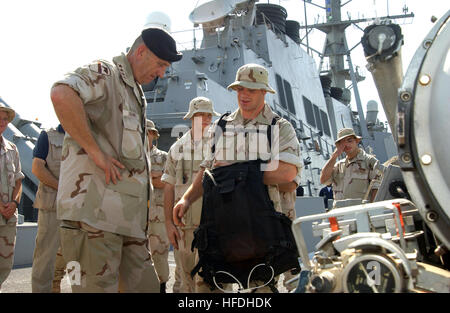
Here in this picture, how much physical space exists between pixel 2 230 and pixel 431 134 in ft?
12.1

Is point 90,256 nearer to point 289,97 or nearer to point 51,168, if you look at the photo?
point 51,168

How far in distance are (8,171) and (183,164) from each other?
172 centimetres

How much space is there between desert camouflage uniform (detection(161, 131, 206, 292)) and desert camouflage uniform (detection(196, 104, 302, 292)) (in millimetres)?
856

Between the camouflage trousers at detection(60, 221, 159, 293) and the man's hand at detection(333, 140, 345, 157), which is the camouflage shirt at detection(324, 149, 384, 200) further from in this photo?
the camouflage trousers at detection(60, 221, 159, 293)

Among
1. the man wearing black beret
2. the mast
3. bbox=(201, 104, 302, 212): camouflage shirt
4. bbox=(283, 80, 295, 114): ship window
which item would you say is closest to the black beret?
the man wearing black beret

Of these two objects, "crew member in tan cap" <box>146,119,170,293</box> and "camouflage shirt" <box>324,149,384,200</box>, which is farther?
"camouflage shirt" <box>324,149,384,200</box>

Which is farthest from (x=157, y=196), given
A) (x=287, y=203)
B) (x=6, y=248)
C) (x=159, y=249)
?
(x=287, y=203)

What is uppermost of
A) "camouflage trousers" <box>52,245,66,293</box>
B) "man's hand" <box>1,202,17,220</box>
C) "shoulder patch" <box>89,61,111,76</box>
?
"shoulder patch" <box>89,61,111,76</box>

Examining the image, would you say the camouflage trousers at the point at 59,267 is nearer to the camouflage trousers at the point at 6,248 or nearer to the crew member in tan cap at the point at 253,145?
the camouflage trousers at the point at 6,248

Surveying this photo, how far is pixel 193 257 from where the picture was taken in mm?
3582

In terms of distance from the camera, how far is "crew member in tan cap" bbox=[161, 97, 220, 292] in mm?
3574

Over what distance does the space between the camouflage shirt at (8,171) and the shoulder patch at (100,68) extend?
2.34 meters

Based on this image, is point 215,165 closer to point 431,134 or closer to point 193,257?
point 193,257

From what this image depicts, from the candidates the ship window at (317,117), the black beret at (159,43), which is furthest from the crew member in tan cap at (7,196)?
the ship window at (317,117)
